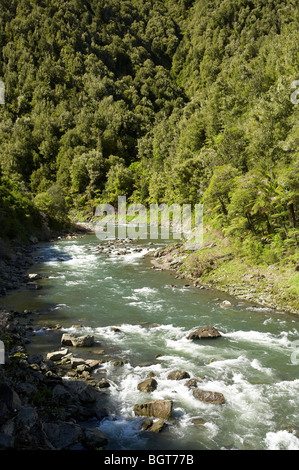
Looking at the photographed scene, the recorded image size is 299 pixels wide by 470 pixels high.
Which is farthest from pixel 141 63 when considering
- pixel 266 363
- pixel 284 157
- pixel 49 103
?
pixel 266 363

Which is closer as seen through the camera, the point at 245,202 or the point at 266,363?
the point at 266,363

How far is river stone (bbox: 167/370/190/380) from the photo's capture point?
13.0 metres

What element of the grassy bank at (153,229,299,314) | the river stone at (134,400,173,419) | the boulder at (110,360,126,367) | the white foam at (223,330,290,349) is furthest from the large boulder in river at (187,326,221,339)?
the river stone at (134,400,173,419)

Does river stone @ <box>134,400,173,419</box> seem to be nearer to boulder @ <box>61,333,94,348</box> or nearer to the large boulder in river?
boulder @ <box>61,333,94,348</box>

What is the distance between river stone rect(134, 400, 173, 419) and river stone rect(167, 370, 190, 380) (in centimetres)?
196

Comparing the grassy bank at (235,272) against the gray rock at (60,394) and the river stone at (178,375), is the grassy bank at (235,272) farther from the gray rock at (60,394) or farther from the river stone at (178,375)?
the gray rock at (60,394)

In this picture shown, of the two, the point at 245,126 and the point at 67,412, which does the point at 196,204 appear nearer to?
the point at 245,126

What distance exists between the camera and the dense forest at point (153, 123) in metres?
30.6

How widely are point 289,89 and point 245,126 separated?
7.23 m

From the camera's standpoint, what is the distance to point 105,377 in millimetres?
13234

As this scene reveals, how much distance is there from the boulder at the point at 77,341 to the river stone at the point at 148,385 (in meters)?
4.46

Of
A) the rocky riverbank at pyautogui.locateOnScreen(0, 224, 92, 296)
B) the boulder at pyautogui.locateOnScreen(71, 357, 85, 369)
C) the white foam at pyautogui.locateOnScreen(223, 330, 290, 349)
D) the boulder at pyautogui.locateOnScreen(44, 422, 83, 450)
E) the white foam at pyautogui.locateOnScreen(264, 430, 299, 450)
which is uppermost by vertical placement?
the rocky riverbank at pyautogui.locateOnScreen(0, 224, 92, 296)

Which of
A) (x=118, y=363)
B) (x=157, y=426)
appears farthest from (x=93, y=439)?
(x=118, y=363)

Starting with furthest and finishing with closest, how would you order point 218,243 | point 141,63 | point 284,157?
point 141,63
point 284,157
point 218,243
